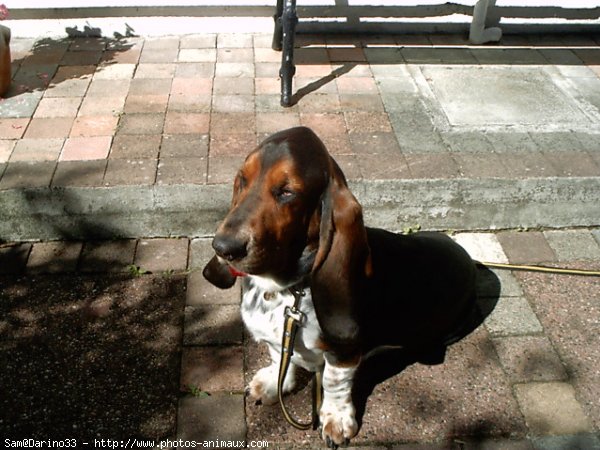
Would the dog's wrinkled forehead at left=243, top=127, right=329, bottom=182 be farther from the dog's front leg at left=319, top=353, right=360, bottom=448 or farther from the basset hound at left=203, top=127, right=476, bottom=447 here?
the dog's front leg at left=319, top=353, right=360, bottom=448

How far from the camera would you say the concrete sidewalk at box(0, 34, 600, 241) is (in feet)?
14.3

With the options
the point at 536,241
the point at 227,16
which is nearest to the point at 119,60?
the point at 227,16

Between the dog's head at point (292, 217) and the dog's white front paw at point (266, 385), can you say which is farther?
the dog's white front paw at point (266, 385)

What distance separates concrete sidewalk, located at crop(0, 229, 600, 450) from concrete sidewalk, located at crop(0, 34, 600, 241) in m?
0.42

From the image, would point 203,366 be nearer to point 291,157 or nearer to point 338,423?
point 338,423

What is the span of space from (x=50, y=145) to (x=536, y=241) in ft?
12.6

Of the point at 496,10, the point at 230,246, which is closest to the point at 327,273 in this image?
the point at 230,246

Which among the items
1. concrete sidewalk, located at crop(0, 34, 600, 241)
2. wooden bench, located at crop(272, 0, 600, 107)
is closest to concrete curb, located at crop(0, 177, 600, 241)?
concrete sidewalk, located at crop(0, 34, 600, 241)

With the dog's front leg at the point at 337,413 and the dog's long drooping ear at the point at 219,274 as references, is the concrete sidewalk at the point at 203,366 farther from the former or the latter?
the dog's long drooping ear at the point at 219,274

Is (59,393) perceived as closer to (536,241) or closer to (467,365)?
(467,365)

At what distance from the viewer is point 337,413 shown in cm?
309

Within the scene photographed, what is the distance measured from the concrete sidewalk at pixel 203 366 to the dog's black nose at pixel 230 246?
4.45 feet

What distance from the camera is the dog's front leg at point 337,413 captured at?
9.78ft

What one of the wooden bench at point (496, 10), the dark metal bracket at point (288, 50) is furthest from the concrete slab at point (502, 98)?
the dark metal bracket at point (288, 50)
